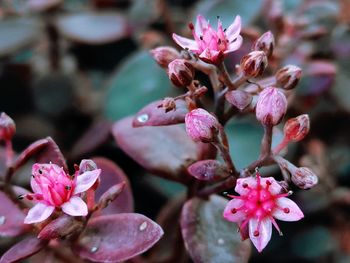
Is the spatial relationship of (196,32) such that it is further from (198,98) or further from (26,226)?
(26,226)

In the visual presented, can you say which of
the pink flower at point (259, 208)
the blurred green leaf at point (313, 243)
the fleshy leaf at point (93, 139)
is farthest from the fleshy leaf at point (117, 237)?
the blurred green leaf at point (313, 243)

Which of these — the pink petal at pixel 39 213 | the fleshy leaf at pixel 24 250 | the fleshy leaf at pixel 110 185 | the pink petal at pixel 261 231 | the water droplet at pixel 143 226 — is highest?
the pink petal at pixel 39 213

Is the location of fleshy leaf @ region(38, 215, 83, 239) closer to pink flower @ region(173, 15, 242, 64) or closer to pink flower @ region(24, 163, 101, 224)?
pink flower @ region(24, 163, 101, 224)

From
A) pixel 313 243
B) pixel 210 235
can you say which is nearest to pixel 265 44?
pixel 210 235

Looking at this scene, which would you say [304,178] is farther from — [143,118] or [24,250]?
[24,250]

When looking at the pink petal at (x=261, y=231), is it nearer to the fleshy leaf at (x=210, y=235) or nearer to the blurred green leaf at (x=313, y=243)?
the fleshy leaf at (x=210, y=235)

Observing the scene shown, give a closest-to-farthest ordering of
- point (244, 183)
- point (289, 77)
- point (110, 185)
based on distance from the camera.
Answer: point (244, 183)
point (289, 77)
point (110, 185)

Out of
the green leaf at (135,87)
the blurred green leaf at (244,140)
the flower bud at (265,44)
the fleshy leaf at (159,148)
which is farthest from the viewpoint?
the green leaf at (135,87)
